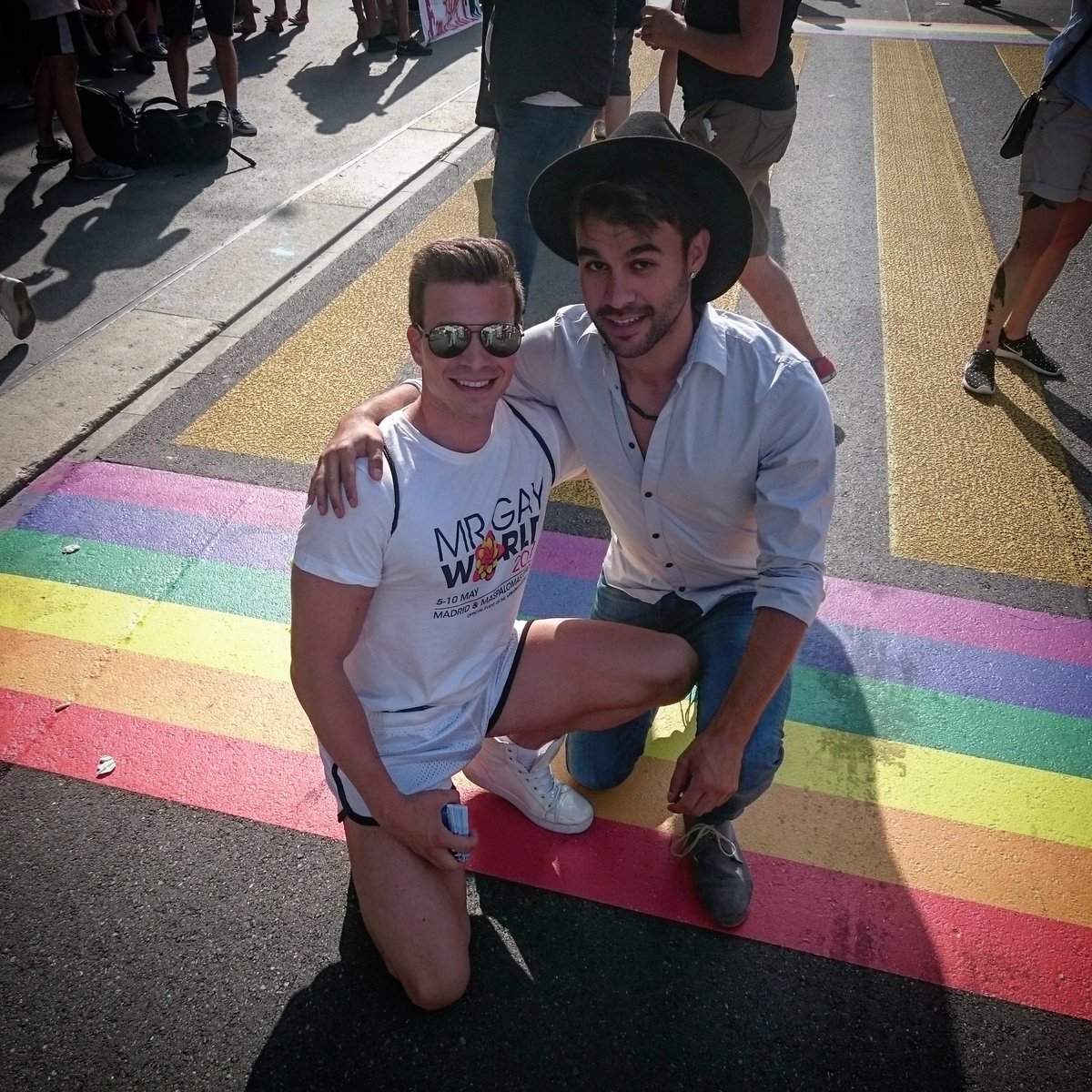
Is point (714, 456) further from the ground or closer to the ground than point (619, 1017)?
further from the ground

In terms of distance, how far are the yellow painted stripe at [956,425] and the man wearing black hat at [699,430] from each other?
1585 millimetres

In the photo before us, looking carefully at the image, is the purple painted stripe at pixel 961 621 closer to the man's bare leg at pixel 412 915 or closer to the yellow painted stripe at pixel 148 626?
the man's bare leg at pixel 412 915

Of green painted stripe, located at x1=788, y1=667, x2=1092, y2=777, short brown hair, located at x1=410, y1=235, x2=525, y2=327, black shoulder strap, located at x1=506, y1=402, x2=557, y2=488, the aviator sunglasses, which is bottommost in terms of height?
green painted stripe, located at x1=788, y1=667, x2=1092, y2=777

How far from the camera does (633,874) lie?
265 centimetres

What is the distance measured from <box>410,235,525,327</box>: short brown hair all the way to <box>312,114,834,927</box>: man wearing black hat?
302mm

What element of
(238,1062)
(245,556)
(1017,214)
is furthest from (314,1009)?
(1017,214)

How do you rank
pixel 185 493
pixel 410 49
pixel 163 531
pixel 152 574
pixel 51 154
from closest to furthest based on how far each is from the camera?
pixel 152 574 < pixel 163 531 < pixel 185 493 < pixel 51 154 < pixel 410 49

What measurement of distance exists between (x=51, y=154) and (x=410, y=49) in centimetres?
477

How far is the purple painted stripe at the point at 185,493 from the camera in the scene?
3.97 meters

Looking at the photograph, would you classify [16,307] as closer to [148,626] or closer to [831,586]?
[148,626]

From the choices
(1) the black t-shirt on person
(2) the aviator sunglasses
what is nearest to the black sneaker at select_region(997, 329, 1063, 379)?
(1) the black t-shirt on person

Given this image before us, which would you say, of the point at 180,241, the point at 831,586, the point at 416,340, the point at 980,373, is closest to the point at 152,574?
the point at 416,340

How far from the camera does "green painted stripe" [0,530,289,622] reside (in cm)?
355

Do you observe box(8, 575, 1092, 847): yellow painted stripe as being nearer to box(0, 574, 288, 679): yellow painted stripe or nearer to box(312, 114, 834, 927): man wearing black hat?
box(0, 574, 288, 679): yellow painted stripe
